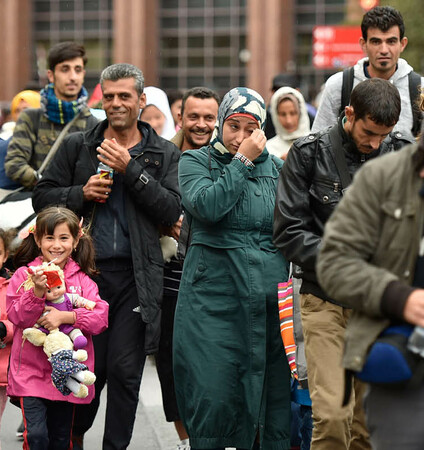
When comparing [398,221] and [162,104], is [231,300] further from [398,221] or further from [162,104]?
[162,104]

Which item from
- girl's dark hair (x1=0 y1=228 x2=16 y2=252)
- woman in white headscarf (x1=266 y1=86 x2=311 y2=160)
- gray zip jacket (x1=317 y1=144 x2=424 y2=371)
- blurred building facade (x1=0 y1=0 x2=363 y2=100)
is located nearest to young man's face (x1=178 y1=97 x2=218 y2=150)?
girl's dark hair (x1=0 y1=228 x2=16 y2=252)

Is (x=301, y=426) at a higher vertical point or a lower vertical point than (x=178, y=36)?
lower

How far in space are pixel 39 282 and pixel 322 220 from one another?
1.48 meters

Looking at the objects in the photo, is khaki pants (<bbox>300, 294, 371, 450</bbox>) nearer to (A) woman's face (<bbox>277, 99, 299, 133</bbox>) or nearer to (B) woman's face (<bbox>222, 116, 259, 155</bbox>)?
(B) woman's face (<bbox>222, 116, 259, 155</bbox>)

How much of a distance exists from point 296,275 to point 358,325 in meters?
1.82

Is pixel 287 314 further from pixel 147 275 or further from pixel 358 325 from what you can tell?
pixel 358 325

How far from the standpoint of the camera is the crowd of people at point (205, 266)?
5.40m

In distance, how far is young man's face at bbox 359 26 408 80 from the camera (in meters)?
6.89

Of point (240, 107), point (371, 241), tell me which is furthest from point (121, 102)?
point (371, 241)

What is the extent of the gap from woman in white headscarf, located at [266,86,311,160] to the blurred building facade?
38874mm

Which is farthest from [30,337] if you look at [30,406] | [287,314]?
[287,314]

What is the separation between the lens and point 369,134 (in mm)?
5316

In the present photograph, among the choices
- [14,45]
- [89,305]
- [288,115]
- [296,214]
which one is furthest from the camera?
[14,45]

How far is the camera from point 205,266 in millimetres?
5738
